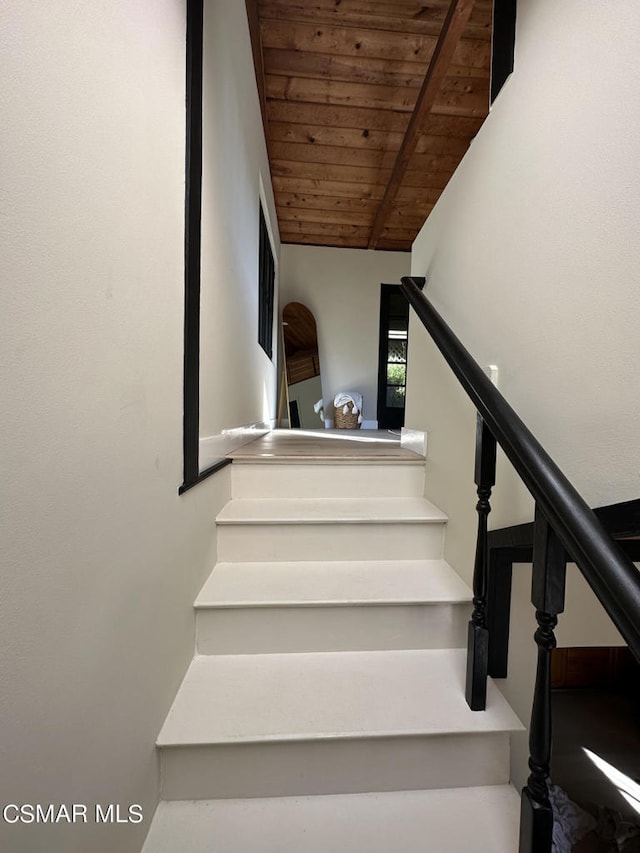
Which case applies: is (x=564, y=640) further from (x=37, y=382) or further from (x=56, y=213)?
(x=56, y=213)

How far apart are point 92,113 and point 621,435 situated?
1.12 meters

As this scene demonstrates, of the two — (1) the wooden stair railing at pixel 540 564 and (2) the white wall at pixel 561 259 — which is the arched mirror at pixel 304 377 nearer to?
(2) the white wall at pixel 561 259

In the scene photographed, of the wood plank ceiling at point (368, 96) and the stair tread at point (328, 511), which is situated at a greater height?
the wood plank ceiling at point (368, 96)

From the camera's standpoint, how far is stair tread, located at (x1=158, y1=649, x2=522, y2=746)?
0.93 meters

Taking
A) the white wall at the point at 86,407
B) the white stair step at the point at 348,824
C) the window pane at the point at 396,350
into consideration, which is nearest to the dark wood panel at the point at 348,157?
the window pane at the point at 396,350

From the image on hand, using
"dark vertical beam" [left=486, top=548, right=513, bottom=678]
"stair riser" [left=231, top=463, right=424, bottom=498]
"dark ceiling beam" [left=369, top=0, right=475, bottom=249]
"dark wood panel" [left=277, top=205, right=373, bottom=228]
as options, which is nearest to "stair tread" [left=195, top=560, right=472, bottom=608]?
"dark vertical beam" [left=486, top=548, right=513, bottom=678]

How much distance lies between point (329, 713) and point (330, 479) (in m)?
0.94

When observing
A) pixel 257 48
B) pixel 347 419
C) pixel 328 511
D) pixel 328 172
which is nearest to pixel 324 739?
pixel 328 511

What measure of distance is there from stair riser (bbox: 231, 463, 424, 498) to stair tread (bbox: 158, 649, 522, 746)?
2.27 feet

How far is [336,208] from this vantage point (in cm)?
454

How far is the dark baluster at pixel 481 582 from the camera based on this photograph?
994 millimetres

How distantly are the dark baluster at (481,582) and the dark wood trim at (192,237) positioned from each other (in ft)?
2.80

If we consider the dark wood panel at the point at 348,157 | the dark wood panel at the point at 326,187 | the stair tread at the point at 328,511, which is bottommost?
the stair tread at the point at 328,511

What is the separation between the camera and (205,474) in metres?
1.27
